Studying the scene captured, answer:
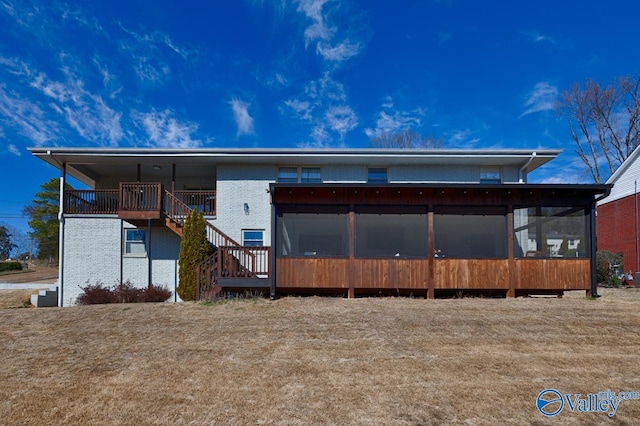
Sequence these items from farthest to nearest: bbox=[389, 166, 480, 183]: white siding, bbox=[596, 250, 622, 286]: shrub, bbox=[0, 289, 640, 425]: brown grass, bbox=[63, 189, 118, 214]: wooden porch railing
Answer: bbox=[596, 250, 622, 286]: shrub → bbox=[389, 166, 480, 183]: white siding → bbox=[63, 189, 118, 214]: wooden porch railing → bbox=[0, 289, 640, 425]: brown grass

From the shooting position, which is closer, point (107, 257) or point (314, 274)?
point (314, 274)

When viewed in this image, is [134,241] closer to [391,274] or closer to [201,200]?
[201,200]

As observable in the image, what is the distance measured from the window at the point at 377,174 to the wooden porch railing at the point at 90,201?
9.95 m

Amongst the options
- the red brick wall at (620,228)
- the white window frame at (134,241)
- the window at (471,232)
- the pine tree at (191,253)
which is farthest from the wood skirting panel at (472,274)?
the red brick wall at (620,228)

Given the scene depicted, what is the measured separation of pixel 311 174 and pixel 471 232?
640 centimetres

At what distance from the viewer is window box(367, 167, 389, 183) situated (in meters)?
14.1

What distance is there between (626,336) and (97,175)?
1862 centimetres

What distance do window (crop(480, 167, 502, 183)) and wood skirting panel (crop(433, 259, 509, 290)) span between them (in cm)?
522

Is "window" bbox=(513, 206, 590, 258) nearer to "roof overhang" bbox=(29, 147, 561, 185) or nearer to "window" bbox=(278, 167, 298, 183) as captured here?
"roof overhang" bbox=(29, 147, 561, 185)

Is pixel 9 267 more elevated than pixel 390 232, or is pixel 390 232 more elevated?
pixel 390 232

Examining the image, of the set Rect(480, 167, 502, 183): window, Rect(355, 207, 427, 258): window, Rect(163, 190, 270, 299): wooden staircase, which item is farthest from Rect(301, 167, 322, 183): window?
Rect(480, 167, 502, 183): window

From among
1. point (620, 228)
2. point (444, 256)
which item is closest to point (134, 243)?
point (444, 256)

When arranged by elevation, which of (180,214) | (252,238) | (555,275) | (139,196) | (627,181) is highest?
(627,181)

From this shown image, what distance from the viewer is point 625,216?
1839cm
